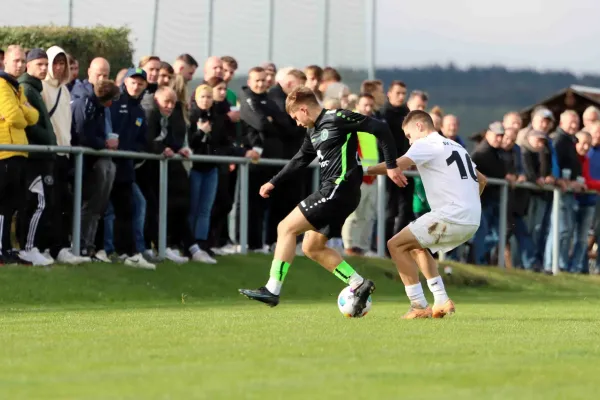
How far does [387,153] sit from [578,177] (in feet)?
36.0

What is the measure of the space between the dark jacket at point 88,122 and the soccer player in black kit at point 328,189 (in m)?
3.87

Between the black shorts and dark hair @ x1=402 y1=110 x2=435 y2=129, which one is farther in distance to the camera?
dark hair @ x1=402 y1=110 x2=435 y2=129

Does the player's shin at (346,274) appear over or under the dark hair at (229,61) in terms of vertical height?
under

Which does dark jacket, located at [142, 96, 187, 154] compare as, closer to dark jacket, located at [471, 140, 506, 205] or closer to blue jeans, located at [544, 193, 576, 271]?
dark jacket, located at [471, 140, 506, 205]

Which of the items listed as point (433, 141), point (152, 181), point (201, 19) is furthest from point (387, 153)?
point (201, 19)

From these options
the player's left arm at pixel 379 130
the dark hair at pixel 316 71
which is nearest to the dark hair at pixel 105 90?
the dark hair at pixel 316 71

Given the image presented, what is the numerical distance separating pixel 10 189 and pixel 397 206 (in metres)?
6.27

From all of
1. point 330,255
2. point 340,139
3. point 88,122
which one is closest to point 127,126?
point 88,122

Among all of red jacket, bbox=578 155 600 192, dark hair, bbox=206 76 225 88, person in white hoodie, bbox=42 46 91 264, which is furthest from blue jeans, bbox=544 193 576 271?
person in white hoodie, bbox=42 46 91 264

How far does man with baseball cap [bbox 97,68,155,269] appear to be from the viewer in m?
16.0

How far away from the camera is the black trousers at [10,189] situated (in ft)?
48.3

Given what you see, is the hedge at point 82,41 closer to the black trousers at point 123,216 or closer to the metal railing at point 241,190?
the metal railing at point 241,190

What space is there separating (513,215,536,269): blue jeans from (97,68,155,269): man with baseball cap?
7.47 meters

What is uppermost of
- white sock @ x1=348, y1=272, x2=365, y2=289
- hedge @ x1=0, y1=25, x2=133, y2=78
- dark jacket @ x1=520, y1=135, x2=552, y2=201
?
hedge @ x1=0, y1=25, x2=133, y2=78
